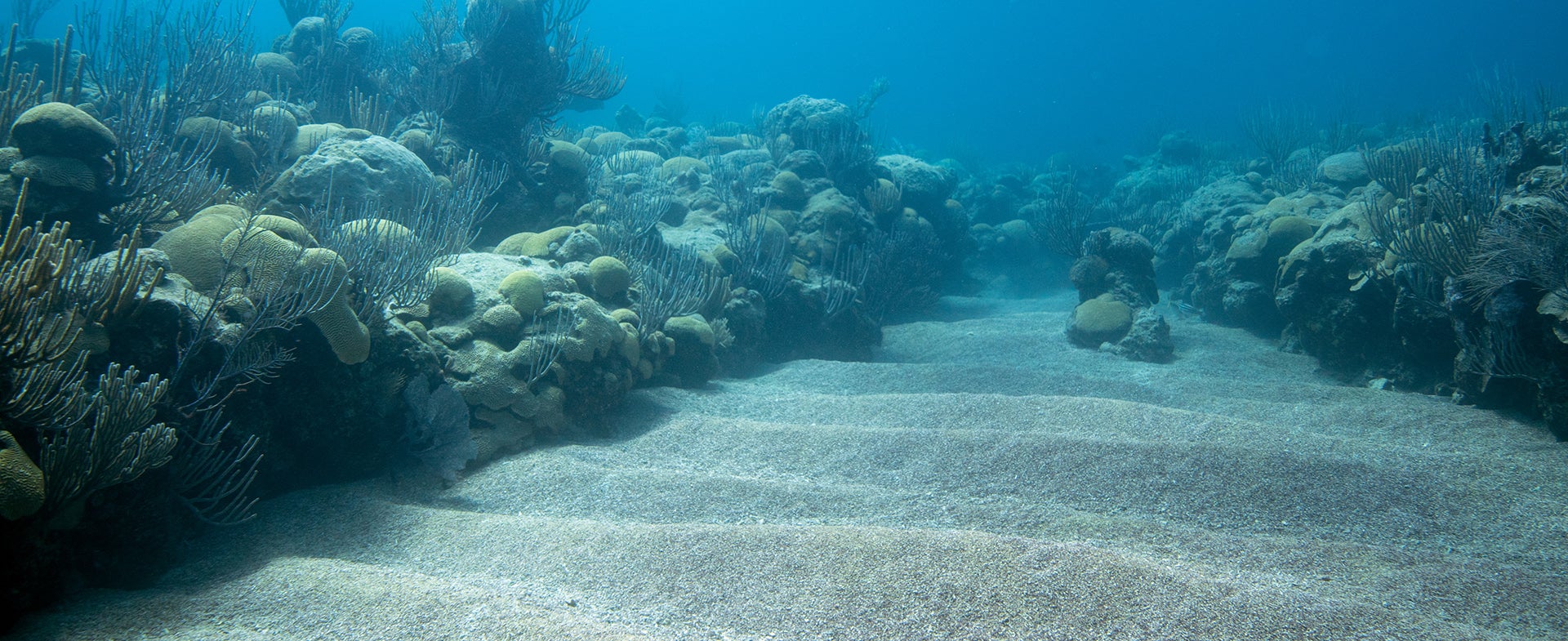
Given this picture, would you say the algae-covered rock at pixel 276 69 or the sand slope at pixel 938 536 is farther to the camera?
the algae-covered rock at pixel 276 69

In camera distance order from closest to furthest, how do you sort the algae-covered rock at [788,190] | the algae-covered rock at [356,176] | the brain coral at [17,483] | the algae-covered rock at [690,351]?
the brain coral at [17,483]
the algae-covered rock at [356,176]
the algae-covered rock at [690,351]
the algae-covered rock at [788,190]

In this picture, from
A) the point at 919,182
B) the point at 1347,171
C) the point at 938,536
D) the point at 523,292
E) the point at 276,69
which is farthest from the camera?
the point at 919,182

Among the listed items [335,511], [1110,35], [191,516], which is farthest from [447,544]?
[1110,35]

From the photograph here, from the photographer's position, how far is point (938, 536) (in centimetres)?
330

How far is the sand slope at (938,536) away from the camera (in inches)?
103

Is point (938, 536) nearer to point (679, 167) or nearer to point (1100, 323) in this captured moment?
point (1100, 323)

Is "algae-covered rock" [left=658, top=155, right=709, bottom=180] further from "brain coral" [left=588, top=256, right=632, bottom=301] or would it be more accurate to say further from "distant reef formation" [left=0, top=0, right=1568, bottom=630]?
"brain coral" [left=588, top=256, right=632, bottom=301]

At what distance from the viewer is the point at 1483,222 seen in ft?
18.7

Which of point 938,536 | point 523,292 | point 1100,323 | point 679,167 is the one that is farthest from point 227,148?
point 1100,323

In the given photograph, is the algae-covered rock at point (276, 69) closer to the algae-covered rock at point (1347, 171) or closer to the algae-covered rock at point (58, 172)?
the algae-covered rock at point (58, 172)

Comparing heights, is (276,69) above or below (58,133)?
above

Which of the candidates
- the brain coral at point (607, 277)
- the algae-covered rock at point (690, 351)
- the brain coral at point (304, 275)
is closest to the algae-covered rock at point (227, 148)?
the brain coral at point (607, 277)

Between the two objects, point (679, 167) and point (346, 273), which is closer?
point (346, 273)

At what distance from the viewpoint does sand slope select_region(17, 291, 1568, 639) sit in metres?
2.63
